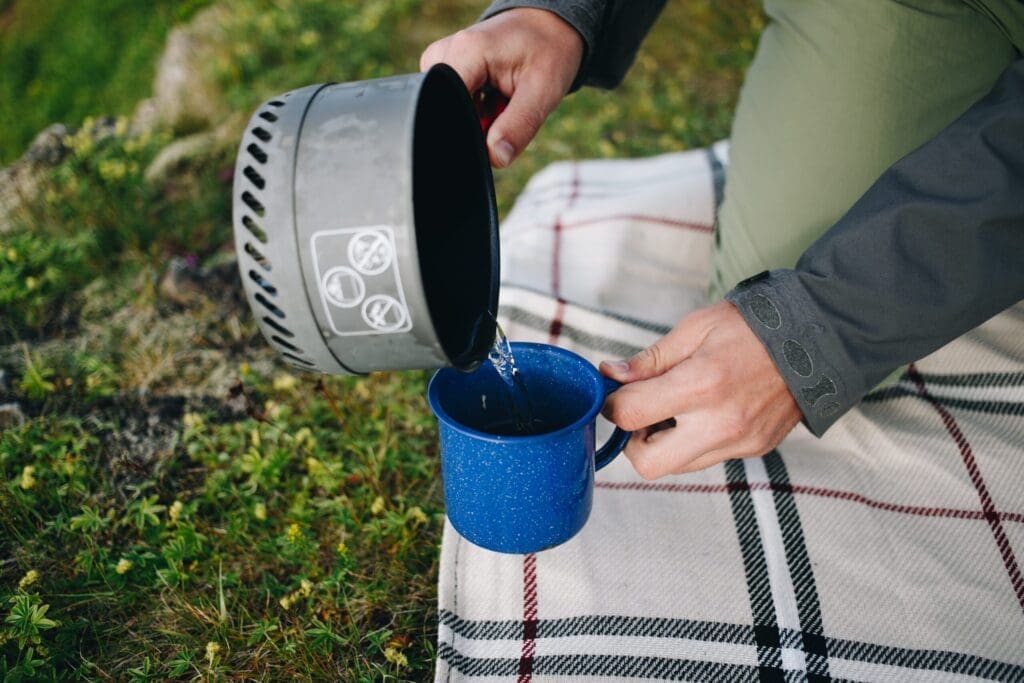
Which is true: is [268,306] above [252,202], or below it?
below

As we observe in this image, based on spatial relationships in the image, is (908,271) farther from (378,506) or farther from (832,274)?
(378,506)

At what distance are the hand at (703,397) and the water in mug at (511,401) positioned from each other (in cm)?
14

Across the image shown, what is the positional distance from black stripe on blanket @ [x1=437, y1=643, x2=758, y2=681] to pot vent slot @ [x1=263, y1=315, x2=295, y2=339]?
543 mm

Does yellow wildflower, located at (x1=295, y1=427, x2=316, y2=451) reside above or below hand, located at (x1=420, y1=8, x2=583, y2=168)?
below

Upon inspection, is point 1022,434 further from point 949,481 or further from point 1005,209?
point 1005,209

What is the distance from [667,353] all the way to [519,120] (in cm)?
44

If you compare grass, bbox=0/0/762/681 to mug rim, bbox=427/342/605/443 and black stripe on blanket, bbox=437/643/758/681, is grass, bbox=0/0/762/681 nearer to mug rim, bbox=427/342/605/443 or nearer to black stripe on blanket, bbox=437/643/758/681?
black stripe on blanket, bbox=437/643/758/681

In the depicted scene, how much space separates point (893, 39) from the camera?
1523 millimetres

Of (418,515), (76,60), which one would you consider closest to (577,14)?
(418,515)

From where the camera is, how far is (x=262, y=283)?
95cm

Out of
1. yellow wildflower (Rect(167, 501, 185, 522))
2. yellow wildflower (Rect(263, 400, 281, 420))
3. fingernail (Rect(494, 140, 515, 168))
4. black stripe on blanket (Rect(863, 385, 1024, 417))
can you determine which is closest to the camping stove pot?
fingernail (Rect(494, 140, 515, 168))

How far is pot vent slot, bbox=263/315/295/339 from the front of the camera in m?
0.97

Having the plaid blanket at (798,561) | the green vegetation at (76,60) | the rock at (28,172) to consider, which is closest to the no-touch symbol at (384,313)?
the plaid blanket at (798,561)

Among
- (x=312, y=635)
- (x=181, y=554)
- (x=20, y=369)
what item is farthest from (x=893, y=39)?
(x=20, y=369)
